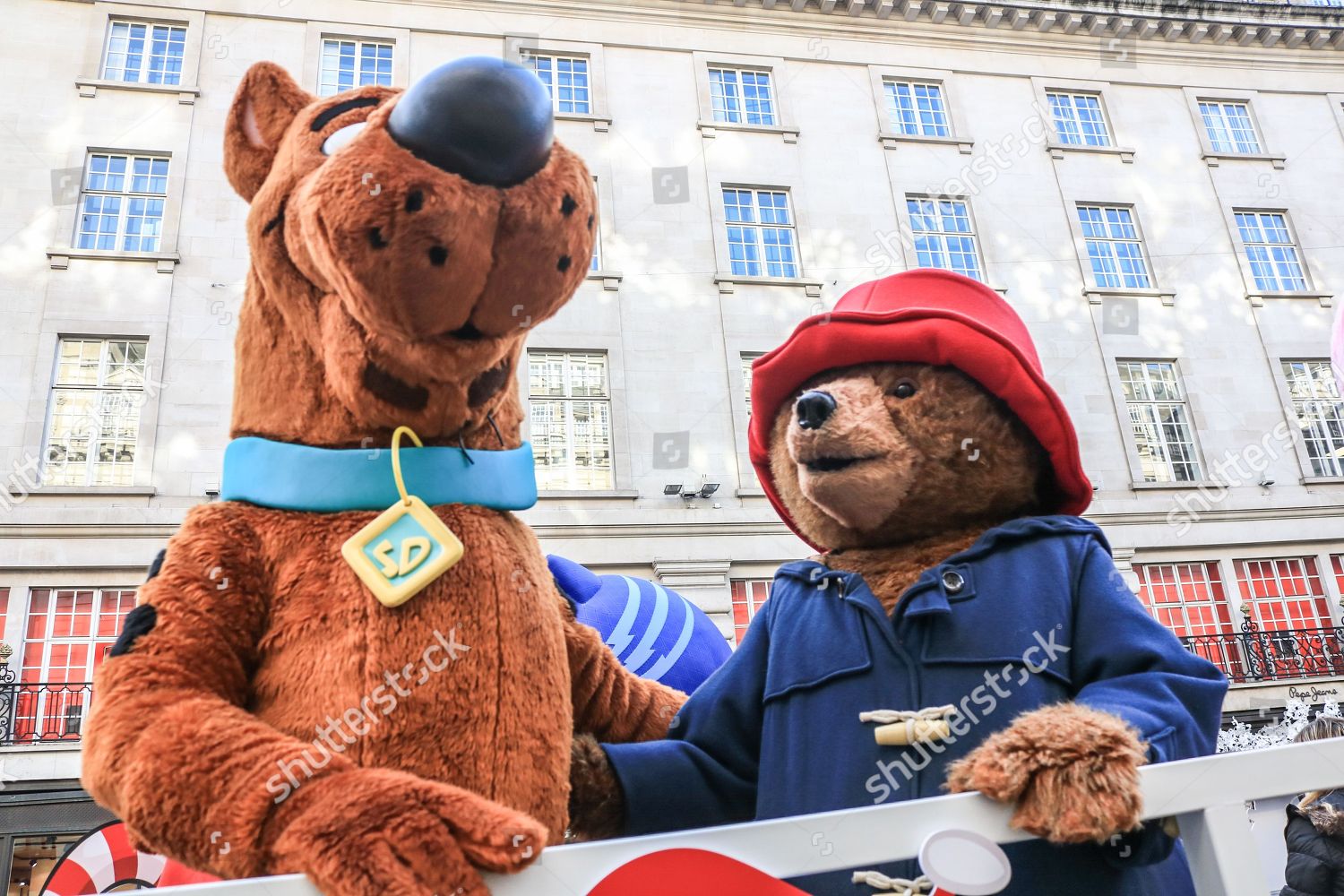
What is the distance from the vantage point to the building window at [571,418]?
44.9ft

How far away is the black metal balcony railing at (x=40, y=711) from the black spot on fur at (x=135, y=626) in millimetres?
11249

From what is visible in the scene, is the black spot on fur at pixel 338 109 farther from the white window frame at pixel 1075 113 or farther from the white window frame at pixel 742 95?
the white window frame at pixel 1075 113

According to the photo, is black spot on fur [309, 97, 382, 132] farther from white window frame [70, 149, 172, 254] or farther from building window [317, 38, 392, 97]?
building window [317, 38, 392, 97]

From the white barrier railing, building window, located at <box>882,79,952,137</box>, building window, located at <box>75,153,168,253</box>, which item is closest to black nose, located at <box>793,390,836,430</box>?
the white barrier railing

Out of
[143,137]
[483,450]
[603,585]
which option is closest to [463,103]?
[483,450]

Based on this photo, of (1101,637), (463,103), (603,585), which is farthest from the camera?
(603,585)

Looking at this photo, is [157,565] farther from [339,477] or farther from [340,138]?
[340,138]

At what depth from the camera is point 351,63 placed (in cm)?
1507

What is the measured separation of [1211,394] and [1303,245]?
12.4 ft

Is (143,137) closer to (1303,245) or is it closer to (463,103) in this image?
(463,103)

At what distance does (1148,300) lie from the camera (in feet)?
54.2

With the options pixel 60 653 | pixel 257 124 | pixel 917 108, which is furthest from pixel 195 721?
pixel 917 108

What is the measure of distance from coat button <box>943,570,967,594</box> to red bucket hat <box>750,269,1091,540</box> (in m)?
0.43
